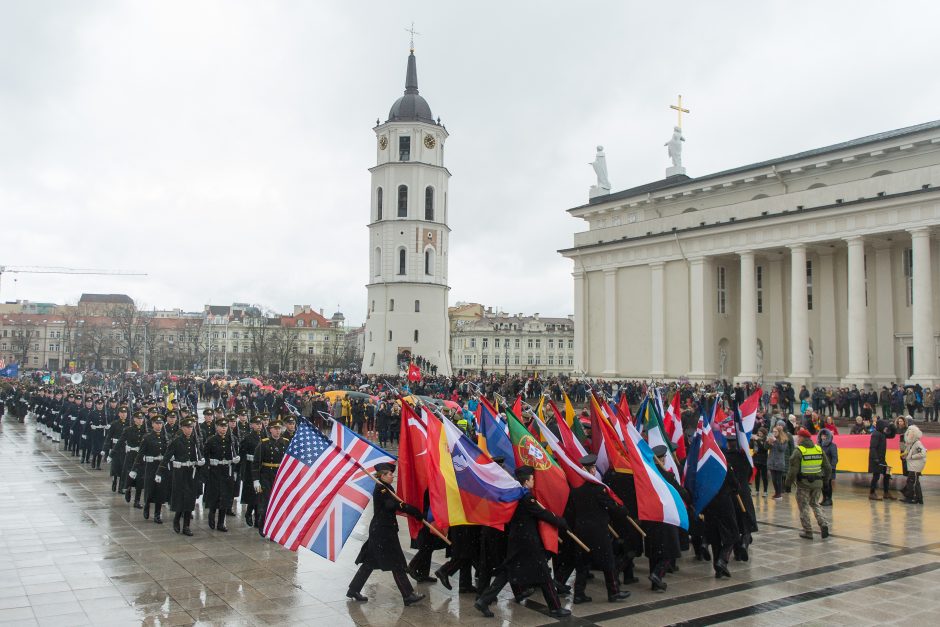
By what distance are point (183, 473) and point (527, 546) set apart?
6437 millimetres

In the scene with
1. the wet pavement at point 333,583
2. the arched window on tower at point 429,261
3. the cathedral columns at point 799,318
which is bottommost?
the wet pavement at point 333,583

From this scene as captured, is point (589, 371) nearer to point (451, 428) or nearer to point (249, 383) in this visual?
point (249, 383)

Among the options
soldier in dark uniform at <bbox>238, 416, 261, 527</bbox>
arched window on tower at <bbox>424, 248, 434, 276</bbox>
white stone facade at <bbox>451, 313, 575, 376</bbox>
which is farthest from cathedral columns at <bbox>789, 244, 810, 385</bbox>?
white stone facade at <bbox>451, 313, 575, 376</bbox>

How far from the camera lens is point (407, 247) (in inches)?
2729

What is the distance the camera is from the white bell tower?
227 ft

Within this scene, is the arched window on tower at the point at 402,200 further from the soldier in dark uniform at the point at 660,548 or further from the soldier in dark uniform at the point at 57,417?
the soldier in dark uniform at the point at 660,548

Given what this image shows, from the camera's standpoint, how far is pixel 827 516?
520 inches

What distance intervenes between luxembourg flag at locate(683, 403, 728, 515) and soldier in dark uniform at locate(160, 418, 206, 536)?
7.32m

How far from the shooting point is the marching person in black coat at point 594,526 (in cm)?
799

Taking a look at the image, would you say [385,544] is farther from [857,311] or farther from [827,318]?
[827,318]

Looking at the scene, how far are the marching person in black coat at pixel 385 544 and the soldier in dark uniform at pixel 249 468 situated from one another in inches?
167

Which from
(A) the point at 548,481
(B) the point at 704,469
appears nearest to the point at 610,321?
(B) the point at 704,469

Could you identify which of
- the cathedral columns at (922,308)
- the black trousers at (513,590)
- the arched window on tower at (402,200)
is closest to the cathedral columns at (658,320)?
the cathedral columns at (922,308)

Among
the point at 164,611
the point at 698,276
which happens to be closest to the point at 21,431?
the point at 164,611
